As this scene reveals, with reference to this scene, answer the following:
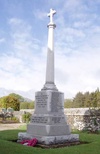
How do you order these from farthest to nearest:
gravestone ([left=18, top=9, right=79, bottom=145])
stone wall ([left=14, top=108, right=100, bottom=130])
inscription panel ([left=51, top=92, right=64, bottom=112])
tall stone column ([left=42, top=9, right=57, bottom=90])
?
stone wall ([left=14, top=108, right=100, bottom=130]) < tall stone column ([left=42, top=9, right=57, bottom=90]) < inscription panel ([left=51, top=92, right=64, bottom=112]) < gravestone ([left=18, top=9, right=79, bottom=145])

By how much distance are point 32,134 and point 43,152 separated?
2.81 m

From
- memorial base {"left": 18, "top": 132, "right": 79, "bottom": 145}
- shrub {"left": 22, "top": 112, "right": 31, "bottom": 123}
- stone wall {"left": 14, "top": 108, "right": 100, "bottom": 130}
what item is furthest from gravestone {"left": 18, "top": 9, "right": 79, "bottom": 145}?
shrub {"left": 22, "top": 112, "right": 31, "bottom": 123}

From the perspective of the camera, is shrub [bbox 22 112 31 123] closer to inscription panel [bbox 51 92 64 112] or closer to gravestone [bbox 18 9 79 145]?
gravestone [bbox 18 9 79 145]

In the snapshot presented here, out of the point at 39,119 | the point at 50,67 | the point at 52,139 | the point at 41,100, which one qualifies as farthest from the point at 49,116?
the point at 50,67

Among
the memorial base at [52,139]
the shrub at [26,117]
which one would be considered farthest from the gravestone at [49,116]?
the shrub at [26,117]

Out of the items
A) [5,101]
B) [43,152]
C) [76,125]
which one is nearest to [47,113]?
[43,152]

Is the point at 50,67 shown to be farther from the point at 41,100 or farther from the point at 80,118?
the point at 80,118

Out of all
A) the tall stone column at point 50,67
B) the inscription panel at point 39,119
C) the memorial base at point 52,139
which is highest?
the tall stone column at point 50,67

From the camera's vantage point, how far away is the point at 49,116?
11.2m

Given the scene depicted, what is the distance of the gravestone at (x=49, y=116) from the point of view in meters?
11.0

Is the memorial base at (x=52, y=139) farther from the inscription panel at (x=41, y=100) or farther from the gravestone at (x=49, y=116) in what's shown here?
the inscription panel at (x=41, y=100)

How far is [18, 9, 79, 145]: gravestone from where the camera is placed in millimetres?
10953

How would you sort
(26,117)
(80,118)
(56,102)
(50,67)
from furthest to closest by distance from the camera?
(26,117), (80,118), (50,67), (56,102)

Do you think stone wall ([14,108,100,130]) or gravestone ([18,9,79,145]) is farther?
stone wall ([14,108,100,130])
